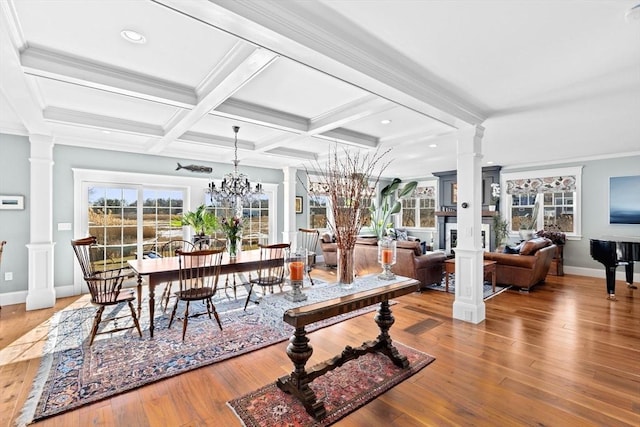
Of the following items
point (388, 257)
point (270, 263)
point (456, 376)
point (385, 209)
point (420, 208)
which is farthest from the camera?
point (420, 208)

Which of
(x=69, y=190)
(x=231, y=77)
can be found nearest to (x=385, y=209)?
(x=231, y=77)

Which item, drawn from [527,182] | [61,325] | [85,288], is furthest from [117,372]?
[527,182]

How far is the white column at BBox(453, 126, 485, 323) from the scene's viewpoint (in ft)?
11.9

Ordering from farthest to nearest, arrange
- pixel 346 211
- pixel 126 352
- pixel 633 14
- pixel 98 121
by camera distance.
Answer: pixel 98 121, pixel 126 352, pixel 346 211, pixel 633 14

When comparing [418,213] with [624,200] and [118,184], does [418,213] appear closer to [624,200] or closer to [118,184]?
[624,200]

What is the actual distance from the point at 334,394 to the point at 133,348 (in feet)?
6.92

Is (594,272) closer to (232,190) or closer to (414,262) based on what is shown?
(414,262)

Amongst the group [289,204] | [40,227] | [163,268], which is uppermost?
[289,204]

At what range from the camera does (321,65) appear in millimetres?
2154

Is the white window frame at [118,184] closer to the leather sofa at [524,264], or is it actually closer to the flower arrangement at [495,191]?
the leather sofa at [524,264]

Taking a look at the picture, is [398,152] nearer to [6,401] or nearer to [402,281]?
[402,281]

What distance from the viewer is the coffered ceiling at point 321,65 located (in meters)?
1.80

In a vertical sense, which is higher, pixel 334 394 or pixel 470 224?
pixel 470 224

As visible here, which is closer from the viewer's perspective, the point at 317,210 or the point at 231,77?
the point at 231,77
